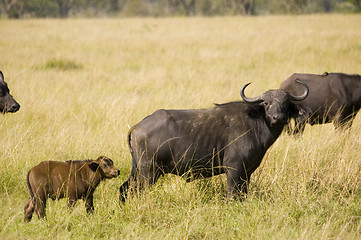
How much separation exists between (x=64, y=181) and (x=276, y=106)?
223 cm

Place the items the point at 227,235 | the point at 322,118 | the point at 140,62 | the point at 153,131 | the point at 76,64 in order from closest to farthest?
the point at 227,235, the point at 153,131, the point at 322,118, the point at 76,64, the point at 140,62

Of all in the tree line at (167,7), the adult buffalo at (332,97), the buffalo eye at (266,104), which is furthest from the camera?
the tree line at (167,7)

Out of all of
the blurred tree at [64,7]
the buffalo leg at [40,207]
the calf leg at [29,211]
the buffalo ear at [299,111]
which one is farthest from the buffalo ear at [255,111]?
the blurred tree at [64,7]

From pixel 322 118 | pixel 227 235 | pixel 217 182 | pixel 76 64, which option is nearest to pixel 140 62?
pixel 76 64

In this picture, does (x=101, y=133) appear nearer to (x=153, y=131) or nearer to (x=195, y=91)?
(x=153, y=131)

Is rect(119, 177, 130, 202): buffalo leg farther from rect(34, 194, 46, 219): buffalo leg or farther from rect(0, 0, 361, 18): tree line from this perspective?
rect(0, 0, 361, 18): tree line

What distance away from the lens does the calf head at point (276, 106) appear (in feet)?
15.3

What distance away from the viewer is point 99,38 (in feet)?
68.7

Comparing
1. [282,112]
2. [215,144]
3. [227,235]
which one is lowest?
→ [227,235]

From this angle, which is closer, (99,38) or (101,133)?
(101,133)

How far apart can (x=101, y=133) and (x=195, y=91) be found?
3.76 meters

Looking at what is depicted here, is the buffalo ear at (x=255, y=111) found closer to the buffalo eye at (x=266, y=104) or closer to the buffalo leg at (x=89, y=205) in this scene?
the buffalo eye at (x=266, y=104)

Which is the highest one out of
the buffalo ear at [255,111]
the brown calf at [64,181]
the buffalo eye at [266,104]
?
the buffalo eye at [266,104]

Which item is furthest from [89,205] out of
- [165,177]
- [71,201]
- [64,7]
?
[64,7]
